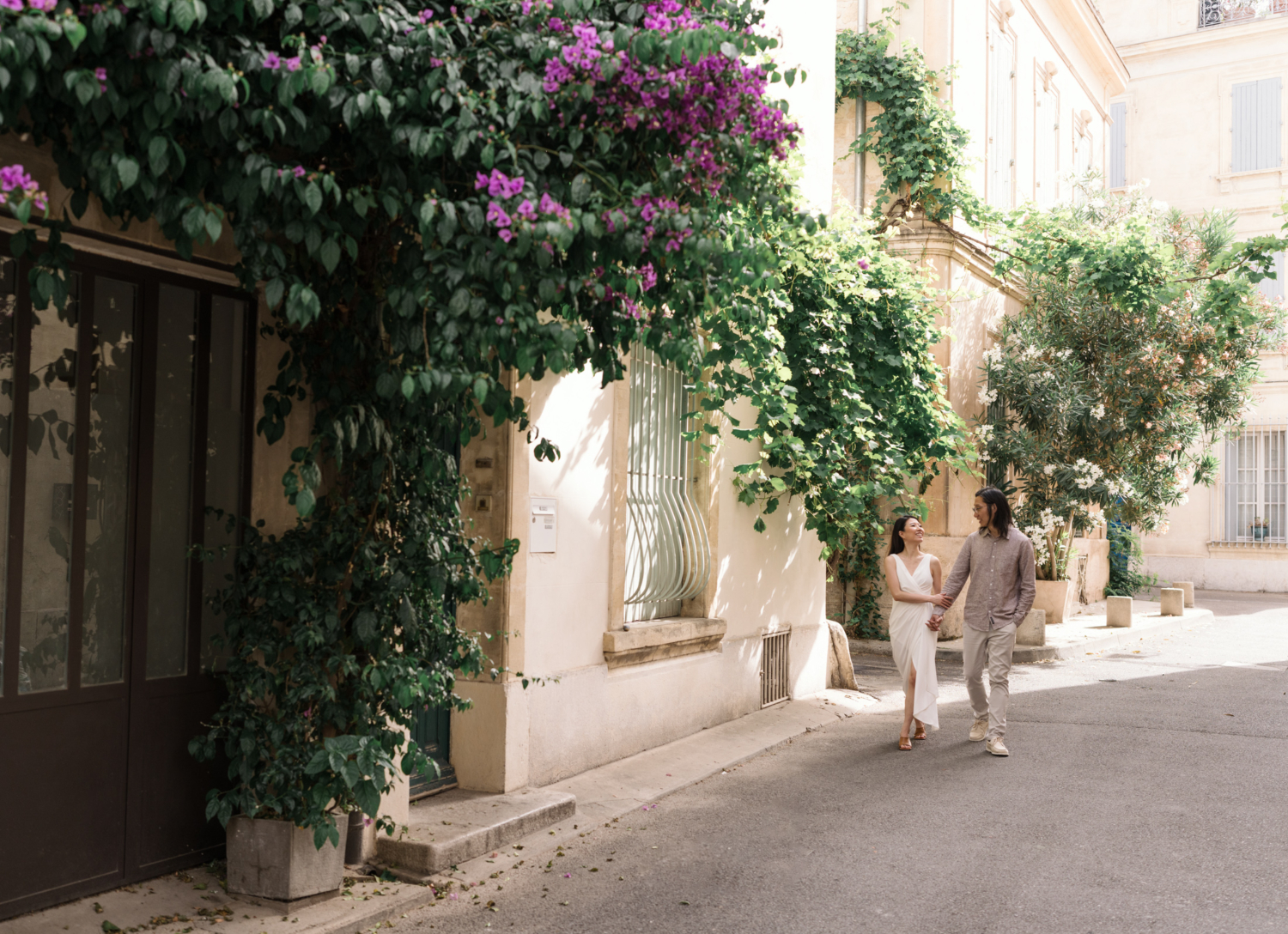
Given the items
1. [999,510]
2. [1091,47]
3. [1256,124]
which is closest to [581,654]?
[999,510]

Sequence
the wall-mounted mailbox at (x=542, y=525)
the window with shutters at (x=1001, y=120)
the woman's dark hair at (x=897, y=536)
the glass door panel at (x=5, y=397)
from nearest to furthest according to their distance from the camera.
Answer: the glass door panel at (x=5, y=397)
the wall-mounted mailbox at (x=542, y=525)
the woman's dark hair at (x=897, y=536)
the window with shutters at (x=1001, y=120)

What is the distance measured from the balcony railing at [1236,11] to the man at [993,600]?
82.9 ft

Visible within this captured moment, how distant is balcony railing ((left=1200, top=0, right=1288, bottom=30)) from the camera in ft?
89.9

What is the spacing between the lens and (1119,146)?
28.7 m

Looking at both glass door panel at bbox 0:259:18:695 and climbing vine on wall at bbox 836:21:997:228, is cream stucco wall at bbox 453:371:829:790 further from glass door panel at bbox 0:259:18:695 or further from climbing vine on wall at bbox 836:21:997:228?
climbing vine on wall at bbox 836:21:997:228

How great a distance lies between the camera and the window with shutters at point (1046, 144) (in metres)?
19.0

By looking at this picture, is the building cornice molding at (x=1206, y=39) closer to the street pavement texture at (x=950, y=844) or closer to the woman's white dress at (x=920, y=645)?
the street pavement texture at (x=950, y=844)

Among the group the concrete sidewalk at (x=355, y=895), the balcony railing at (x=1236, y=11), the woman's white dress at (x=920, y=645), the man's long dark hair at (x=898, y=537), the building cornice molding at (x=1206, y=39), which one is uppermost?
the balcony railing at (x=1236, y=11)

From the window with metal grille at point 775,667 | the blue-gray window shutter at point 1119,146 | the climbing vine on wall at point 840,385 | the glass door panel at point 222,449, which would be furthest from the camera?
the blue-gray window shutter at point 1119,146

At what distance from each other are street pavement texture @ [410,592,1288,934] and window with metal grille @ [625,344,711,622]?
1.39 metres

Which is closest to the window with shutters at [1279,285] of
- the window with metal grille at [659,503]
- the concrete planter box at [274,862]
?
the window with metal grille at [659,503]

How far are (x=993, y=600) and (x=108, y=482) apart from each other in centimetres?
606

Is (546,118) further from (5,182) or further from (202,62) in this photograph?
(5,182)

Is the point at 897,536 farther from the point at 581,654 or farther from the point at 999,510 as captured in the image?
the point at 581,654
